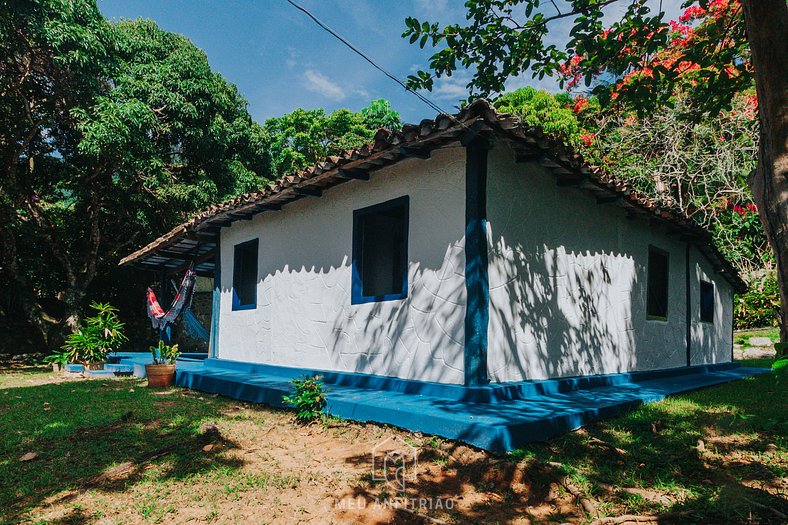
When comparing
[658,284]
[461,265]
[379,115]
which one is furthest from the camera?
[379,115]

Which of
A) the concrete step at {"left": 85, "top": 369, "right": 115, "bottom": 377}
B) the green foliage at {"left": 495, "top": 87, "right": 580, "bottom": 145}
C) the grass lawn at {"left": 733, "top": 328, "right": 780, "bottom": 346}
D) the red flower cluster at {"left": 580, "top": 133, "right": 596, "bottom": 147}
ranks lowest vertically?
the concrete step at {"left": 85, "top": 369, "right": 115, "bottom": 377}

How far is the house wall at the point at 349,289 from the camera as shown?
4.61 metres

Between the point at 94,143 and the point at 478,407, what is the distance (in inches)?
349

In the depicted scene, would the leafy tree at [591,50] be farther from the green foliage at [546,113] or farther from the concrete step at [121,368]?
the green foliage at [546,113]

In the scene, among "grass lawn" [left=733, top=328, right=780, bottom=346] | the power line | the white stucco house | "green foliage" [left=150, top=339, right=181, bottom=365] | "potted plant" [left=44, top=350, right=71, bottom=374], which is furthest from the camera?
"grass lawn" [left=733, top=328, right=780, bottom=346]

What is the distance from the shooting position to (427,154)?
4.79 m

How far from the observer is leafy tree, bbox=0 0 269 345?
9.13 metres

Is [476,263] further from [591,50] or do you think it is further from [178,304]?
[178,304]

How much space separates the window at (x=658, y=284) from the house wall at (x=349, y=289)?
14.3ft

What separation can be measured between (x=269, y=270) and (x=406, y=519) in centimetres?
508

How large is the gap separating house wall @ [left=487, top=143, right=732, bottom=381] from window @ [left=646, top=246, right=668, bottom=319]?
0.64 ft

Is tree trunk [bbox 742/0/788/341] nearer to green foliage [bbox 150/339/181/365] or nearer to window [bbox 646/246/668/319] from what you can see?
window [bbox 646/246/668/319]

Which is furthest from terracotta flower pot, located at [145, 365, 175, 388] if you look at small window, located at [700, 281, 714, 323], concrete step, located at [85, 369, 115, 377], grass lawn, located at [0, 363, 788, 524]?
small window, located at [700, 281, 714, 323]

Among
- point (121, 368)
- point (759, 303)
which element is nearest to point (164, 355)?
point (121, 368)
